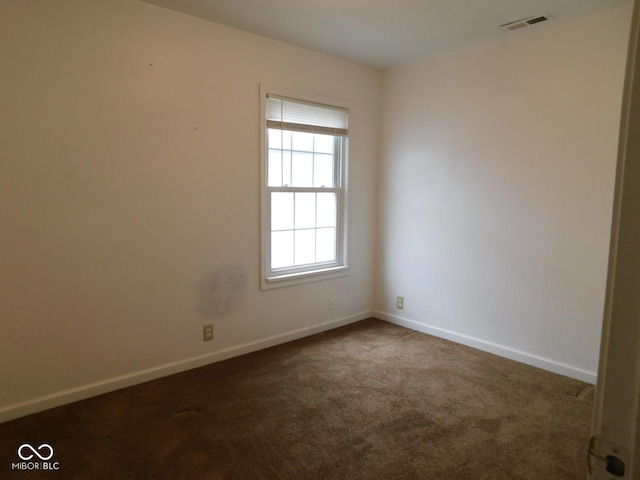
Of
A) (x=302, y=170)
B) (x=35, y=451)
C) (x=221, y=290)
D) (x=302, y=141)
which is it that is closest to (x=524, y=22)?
(x=302, y=141)

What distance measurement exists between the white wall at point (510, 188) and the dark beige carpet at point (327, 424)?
44 cm

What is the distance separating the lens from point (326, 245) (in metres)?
3.99

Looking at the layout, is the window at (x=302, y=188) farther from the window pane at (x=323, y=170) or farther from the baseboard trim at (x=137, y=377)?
the baseboard trim at (x=137, y=377)

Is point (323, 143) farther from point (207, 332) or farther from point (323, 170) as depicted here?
point (207, 332)

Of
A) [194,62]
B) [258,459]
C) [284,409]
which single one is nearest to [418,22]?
[194,62]

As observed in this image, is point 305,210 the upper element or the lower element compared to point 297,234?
upper

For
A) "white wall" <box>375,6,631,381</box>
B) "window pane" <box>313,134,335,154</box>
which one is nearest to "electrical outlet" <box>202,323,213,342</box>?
"window pane" <box>313,134,335,154</box>

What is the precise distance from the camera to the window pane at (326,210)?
3.87 metres

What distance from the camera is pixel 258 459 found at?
81.0 inches

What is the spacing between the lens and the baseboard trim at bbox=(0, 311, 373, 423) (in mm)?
2416

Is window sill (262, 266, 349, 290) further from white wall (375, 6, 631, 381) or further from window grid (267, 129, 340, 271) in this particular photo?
white wall (375, 6, 631, 381)

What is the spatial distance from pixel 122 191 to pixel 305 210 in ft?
5.24

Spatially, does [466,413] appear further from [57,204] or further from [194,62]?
[194,62]

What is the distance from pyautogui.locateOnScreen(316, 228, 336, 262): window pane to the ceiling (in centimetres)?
165
